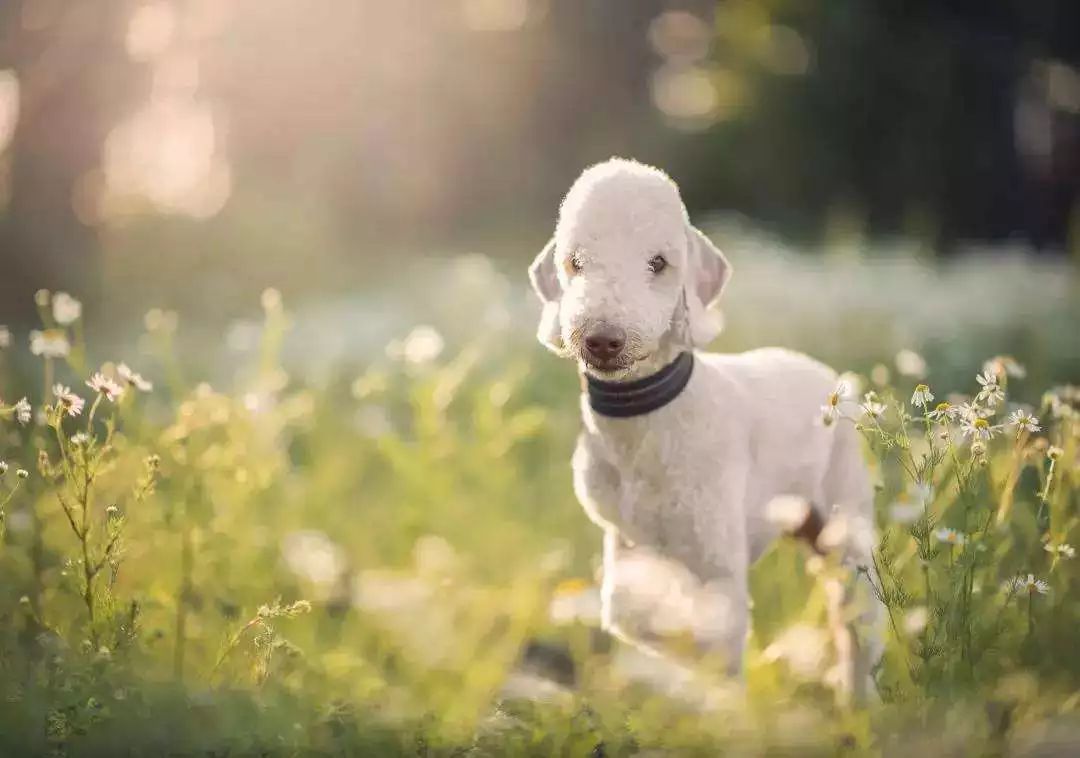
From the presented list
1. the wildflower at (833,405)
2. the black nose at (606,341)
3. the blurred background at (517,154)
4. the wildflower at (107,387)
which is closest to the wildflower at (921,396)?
the wildflower at (833,405)

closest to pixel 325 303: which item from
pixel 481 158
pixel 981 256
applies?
pixel 481 158

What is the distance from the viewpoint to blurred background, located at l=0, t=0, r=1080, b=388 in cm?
826

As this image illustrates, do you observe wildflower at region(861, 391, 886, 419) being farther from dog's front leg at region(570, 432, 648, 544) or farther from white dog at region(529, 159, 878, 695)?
dog's front leg at region(570, 432, 648, 544)

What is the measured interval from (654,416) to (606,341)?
17.4 inches

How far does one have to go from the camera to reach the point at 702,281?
12.1 feet

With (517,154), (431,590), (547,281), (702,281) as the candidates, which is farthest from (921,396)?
(517,154)

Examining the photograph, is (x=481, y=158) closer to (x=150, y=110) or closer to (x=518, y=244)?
(x=518, y=244)

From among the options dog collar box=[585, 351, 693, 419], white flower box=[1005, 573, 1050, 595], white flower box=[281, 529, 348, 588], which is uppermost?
dog collar box=[585, 351, 693, 419]

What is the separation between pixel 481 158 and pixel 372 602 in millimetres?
10399

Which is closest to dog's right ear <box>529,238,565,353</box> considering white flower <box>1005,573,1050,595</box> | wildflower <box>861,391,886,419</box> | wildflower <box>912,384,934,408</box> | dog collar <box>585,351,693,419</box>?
dog collar <box>585,351,693,419</box>

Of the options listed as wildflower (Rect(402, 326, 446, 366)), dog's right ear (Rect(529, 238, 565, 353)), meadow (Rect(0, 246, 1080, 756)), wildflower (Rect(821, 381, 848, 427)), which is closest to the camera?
meadow (Rect(0, 246, 1080, 756))

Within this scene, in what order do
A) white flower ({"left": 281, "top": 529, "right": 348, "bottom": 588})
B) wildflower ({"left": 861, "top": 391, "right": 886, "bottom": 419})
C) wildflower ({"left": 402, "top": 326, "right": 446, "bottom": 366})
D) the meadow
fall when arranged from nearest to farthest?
the meadow, wildflower ({"left": 861, "top": 391, "right": 886, "bottom": 419}), white flower ({"left": 281, "top": 529, "right": 348, "bottom": 588}), wildflower ({"left": 402, "top": 326, "right": 446, "bottom": 366})

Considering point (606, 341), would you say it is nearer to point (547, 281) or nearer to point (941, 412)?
point (547, 281)

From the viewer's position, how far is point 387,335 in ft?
28.3
